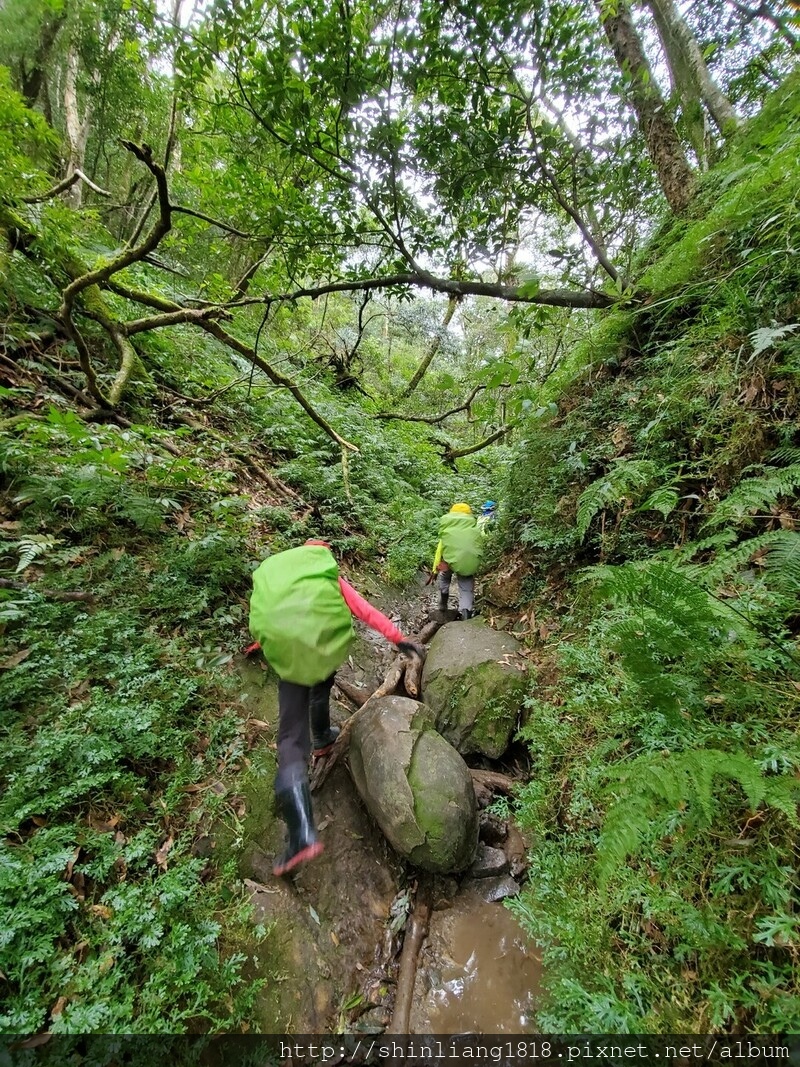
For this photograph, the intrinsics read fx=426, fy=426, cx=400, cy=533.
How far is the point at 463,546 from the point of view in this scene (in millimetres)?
6133

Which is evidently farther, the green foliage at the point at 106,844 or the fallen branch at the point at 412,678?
the fallen branch at the point at 412,678

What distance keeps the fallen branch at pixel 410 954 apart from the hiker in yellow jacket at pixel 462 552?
3.46 metres

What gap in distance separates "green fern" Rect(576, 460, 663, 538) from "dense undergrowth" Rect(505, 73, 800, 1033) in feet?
0.09

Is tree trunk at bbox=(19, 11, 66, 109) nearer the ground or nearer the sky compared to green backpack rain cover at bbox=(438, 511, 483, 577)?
nearer the sky

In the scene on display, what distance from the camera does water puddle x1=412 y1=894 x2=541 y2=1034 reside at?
2533mm

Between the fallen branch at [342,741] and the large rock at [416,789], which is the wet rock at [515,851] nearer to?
the large rock at [416,789]

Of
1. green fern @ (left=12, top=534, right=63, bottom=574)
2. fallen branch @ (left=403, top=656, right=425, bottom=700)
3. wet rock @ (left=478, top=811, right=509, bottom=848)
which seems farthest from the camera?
fallen branch @ (left=403, top=656, right=425, bottom=700)

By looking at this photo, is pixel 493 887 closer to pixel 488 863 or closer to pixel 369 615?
pixel 488 863

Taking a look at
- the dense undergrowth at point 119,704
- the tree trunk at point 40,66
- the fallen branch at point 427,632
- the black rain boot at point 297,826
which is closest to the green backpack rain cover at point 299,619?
the black rain boot at point 297,826

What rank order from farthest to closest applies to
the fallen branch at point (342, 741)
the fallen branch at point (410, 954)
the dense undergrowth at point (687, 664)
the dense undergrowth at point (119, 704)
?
the fallen branch at point (342, 741) → the fallen branch at point (410, 954) → the dense undergrowth at point (119, 704) → the dense undergrowth at point (687, 664)

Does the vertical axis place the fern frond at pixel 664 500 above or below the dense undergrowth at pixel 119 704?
above

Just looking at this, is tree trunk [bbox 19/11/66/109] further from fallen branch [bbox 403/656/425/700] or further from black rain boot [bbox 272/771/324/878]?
black rain boot [bbox 272/771/324/878]

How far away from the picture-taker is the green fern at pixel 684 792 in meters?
1.71

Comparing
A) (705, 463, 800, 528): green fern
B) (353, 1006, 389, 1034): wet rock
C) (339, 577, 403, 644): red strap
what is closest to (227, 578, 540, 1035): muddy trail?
(353, 1006, 389, 1034): wet rock
